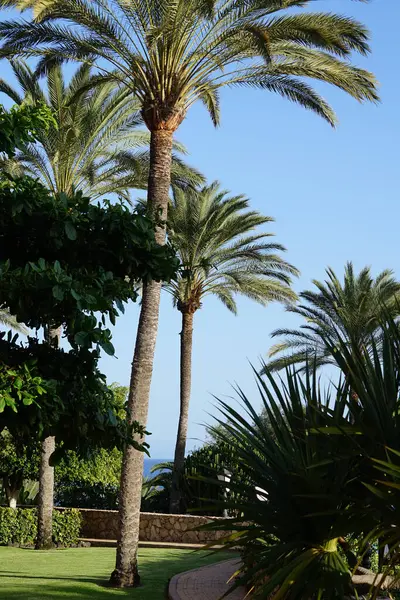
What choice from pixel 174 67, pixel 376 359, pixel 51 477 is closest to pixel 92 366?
pixel 376 359

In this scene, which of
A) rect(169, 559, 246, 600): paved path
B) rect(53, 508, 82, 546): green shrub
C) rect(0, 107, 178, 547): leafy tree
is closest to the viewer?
rect(0, 107, 178, 547): leafy tree

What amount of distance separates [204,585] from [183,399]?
54.5ft

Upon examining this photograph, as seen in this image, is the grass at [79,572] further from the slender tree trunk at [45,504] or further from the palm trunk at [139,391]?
the slender tree trunk at [45,504]

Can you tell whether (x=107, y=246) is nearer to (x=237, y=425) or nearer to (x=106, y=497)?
(x=237, y=425)

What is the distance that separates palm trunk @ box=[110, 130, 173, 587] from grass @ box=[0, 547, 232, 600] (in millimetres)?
517

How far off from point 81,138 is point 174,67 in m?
6.09

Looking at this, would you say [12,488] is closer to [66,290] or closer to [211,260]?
[211,260]

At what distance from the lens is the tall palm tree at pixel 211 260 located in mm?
27609

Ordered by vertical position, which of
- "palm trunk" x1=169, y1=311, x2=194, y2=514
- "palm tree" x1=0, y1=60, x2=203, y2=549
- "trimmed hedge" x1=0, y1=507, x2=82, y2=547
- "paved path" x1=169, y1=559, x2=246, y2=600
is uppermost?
"palm tree" x1=0, y1=60, x2=203, y2=549

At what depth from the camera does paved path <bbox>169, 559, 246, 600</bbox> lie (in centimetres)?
1234

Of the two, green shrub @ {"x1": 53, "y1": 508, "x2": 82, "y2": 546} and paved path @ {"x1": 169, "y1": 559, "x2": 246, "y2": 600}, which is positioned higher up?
green shrub @ {"x1": 53, "y1": 508, "x2": 82, "y2": 546}

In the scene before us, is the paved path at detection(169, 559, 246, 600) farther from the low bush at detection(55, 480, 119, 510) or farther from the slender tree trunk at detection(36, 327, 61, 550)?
the low bush at detection(55, 480, 119, 510)

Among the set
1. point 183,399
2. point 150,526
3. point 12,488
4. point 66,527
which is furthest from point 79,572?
point 183,399

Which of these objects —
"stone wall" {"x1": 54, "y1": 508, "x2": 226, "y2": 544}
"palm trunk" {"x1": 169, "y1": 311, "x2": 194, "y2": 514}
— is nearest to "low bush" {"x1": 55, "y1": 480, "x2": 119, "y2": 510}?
"palm trunk" {"x1": 169, "y1": 311, "x2": 194, "y2": 514}
